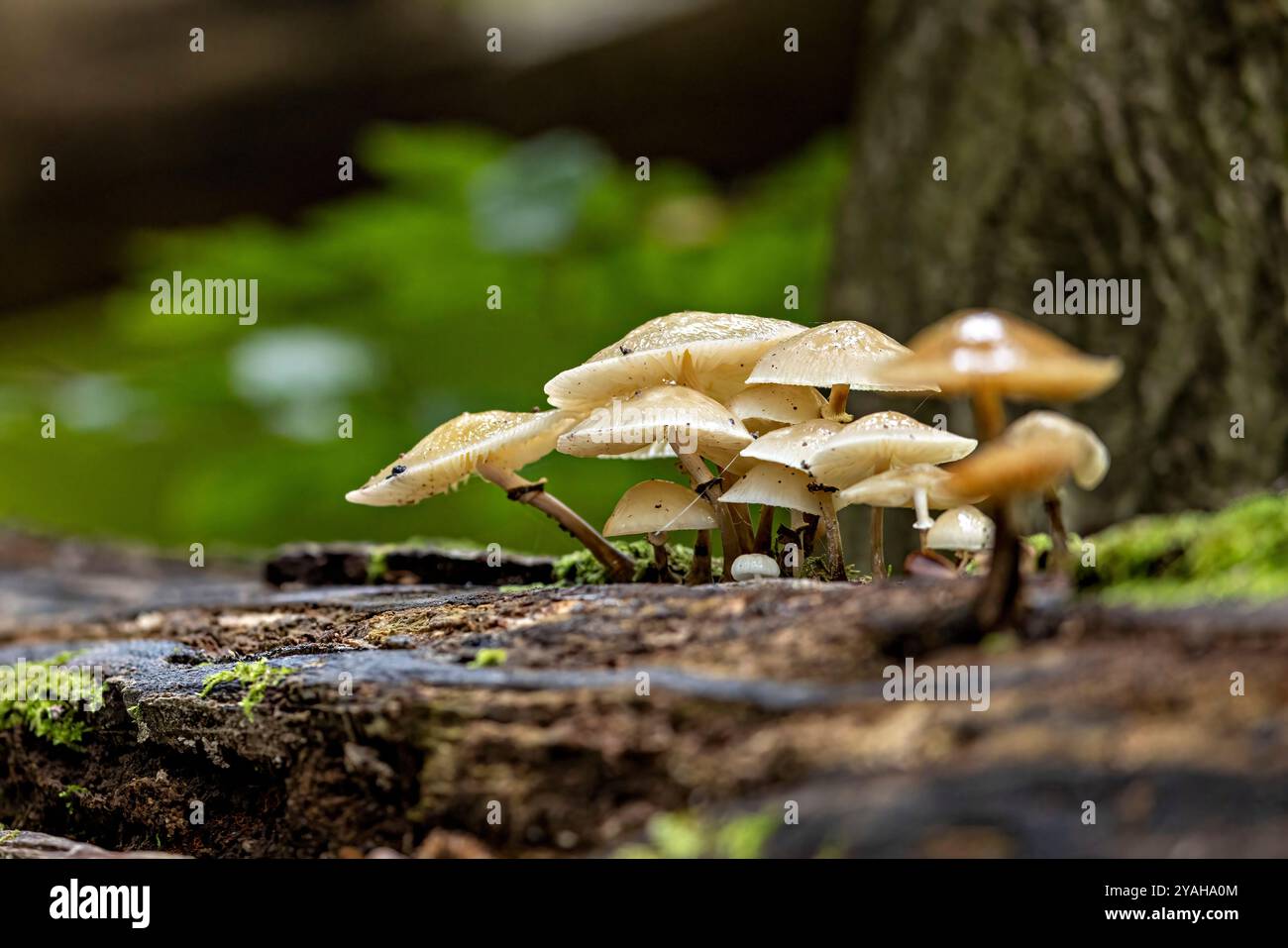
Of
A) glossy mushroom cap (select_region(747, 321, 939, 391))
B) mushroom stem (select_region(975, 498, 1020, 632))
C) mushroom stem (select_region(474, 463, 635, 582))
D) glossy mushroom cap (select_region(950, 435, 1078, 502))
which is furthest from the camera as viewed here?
mushroom stem (select_region(474, 463, 635, 582))

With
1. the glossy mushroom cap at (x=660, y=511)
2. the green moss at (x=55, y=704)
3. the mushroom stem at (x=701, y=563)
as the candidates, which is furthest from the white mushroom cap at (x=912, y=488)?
the green moss at (x=55, y=704)

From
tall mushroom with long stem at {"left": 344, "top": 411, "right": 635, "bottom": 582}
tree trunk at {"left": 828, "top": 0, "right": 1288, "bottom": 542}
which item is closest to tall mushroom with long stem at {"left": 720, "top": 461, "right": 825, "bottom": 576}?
tall mushroom with long stem at {"left": 344, "top": 411, "right": 635, "bottom": 582}

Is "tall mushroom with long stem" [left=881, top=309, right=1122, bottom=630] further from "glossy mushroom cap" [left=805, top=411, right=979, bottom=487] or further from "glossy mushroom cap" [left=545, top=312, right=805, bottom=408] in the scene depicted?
"glossy mushroom cap" [left=545, top=312, right=805, bottom=408]

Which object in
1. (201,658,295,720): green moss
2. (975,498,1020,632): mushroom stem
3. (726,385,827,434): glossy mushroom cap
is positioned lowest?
(201,658,295,720): green moss

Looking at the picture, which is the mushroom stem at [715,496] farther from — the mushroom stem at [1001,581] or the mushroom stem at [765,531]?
the mushroom stem at [1001,581]

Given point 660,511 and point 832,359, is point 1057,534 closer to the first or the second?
point 832,359

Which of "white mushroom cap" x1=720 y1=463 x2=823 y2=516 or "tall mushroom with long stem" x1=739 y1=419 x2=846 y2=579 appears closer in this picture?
"tall mushroom with long stem" x1=739 y1=419 x2=846 y2=579

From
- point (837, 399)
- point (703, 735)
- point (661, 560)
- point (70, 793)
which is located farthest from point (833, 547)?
point (70, 793)
